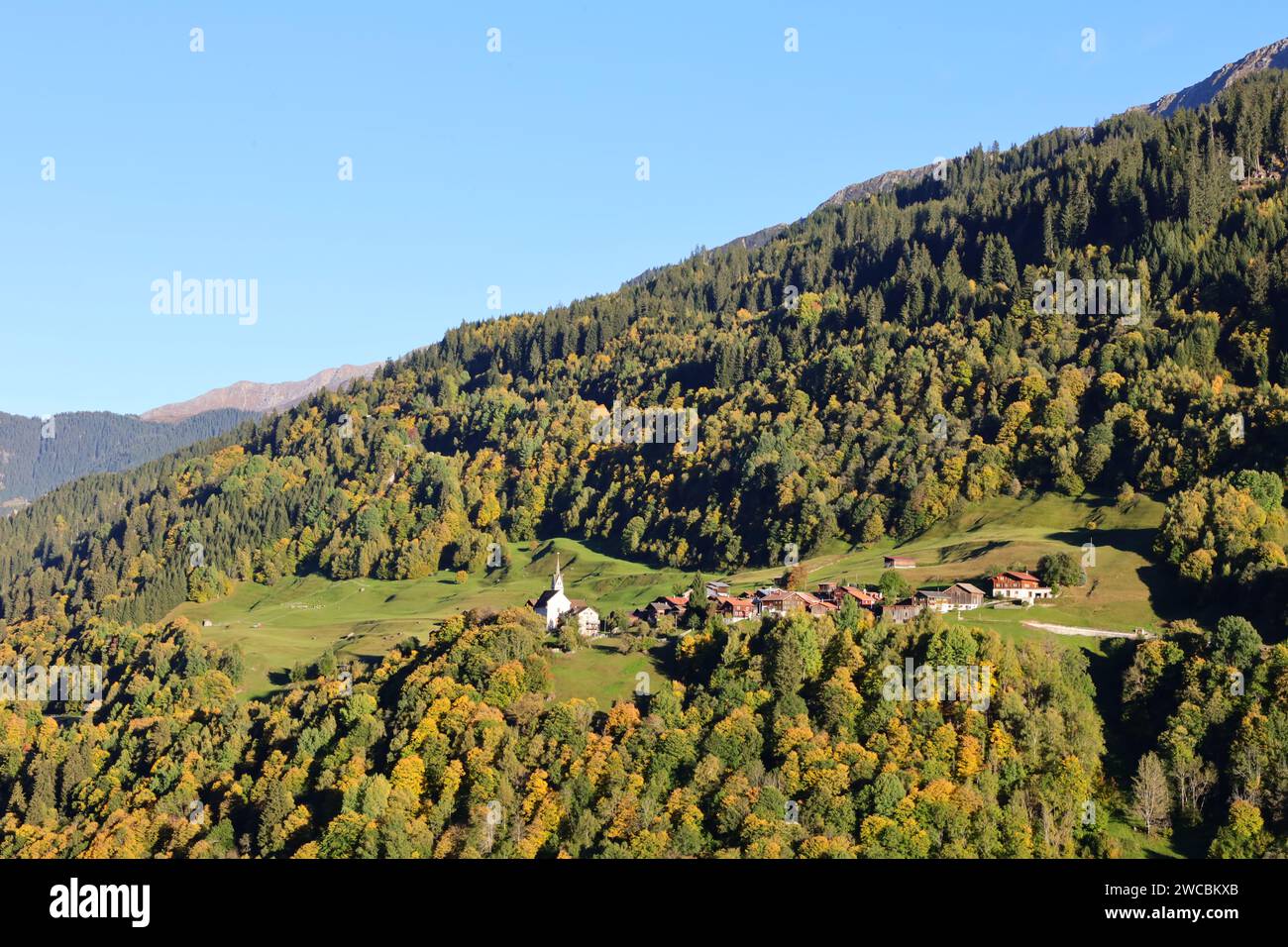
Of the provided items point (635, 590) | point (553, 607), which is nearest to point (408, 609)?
point (635, 590)

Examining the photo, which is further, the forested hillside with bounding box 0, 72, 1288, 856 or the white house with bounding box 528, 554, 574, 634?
the white house with bounding box 528, 554, 574, 634

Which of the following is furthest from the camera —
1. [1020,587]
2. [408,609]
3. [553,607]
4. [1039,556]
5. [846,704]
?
[408,609]

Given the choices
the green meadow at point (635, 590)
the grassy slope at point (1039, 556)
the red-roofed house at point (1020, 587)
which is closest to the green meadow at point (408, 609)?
the green meadow at point (635, 590)

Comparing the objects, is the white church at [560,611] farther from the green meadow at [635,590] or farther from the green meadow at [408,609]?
the green meadow at [408,609]

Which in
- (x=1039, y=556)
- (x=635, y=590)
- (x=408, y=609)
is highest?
(x=1039, y=556)

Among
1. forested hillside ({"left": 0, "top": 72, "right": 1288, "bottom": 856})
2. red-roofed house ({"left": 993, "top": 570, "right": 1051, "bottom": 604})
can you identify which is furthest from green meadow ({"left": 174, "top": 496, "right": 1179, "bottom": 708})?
forested hillside ({"left": 0, "top": 72, "right": 1288, "bottom": 856})

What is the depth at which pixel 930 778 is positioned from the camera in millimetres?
79125

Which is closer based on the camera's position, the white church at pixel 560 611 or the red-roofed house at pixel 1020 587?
the red-roofed house at pixel 1020 587

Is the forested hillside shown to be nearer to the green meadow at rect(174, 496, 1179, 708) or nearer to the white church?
the green meadow at rect(174, 496, 1179, 708)

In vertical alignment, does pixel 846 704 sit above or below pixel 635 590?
below

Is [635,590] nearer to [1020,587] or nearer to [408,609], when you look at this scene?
[408,609]
